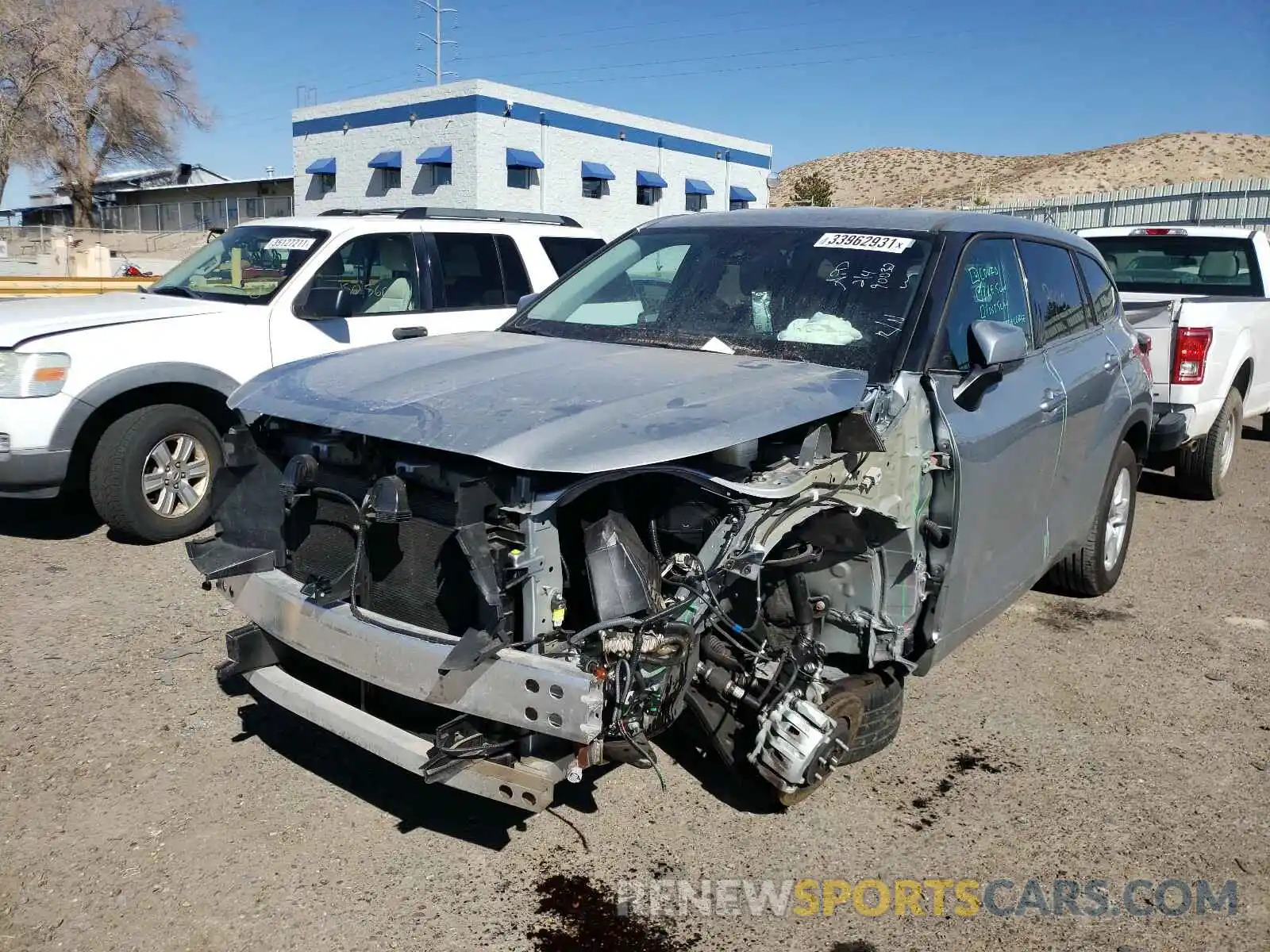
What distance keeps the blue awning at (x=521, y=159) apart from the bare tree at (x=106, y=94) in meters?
26.2

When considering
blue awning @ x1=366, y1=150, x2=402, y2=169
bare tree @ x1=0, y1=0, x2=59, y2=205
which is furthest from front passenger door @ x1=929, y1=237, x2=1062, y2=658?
bare tree @ x1=0, y1=0, x2=59, y2=205

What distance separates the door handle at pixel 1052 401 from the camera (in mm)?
4269

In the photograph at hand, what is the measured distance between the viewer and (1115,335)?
5496 millimetres

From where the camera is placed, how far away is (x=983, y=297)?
4203mm

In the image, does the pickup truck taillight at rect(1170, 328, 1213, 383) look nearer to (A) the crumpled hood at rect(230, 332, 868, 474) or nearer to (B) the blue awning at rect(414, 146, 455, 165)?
(A) the crumpled hood at rect(230, 332, 868, 474)

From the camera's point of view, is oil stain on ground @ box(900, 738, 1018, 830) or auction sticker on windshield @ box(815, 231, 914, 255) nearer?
oil stain on ground @ box(900, 738, 1018, 830)

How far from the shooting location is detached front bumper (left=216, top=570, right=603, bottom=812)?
275 cm

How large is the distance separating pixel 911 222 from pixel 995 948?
9.22 ft

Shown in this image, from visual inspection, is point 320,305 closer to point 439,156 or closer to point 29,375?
point 29,375

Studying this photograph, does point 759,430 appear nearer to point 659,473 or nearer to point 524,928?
point 659,473

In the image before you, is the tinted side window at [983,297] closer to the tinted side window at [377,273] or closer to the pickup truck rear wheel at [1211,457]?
the pickup truck rear wheel at [1211,457]

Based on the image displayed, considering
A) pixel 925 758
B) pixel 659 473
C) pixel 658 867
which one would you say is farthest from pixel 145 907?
pixel 925 758

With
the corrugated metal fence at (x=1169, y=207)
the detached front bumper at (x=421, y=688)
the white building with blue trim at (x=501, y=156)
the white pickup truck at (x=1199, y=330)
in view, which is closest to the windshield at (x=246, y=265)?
the detached front bumper at (x=421, y=688)

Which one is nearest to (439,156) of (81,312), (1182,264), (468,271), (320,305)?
(468,271)
